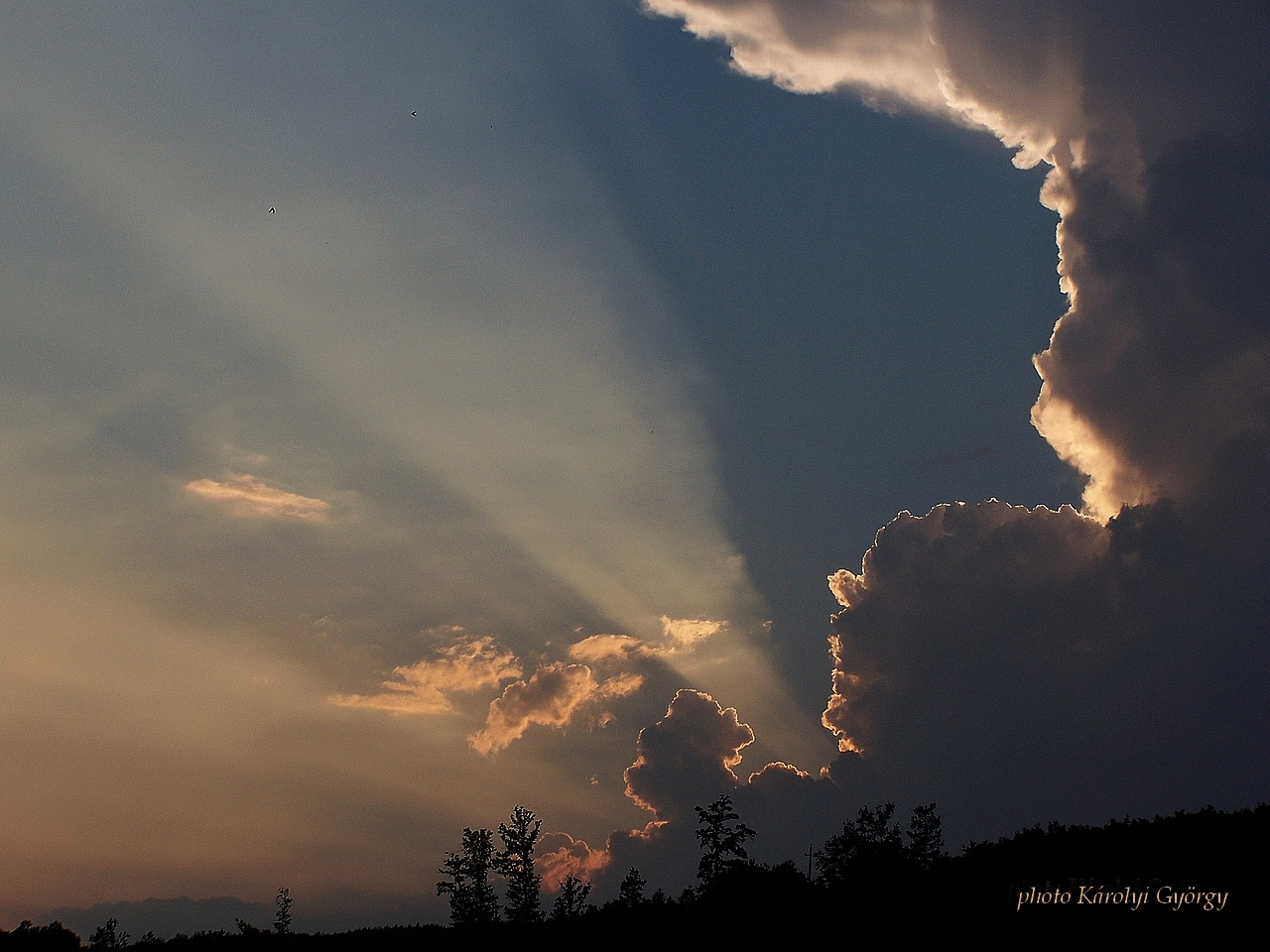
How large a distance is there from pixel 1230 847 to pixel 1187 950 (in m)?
7.16

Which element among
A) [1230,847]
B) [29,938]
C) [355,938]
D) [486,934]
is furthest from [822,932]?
[29,938]

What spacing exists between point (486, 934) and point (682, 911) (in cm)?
1425

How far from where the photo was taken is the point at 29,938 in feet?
208

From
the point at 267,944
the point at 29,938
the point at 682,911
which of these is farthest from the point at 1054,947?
the point at 29,938

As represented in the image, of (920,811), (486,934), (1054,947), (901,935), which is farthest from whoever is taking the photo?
(920,811)

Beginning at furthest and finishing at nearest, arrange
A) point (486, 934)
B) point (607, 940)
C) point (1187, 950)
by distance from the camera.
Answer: point (486, 934) < point (607, 940) < point (1187, 950)

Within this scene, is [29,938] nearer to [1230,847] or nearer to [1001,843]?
[1001,843]

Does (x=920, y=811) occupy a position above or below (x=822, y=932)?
above

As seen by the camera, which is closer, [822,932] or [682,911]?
[822,932]

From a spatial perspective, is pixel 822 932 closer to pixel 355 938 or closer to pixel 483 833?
pixel 355 938

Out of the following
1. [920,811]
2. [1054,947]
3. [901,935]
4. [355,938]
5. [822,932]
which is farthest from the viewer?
[920,811]

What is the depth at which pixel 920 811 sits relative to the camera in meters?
107

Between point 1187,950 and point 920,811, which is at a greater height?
point 920,811

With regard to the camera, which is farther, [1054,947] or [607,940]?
[607,940]
